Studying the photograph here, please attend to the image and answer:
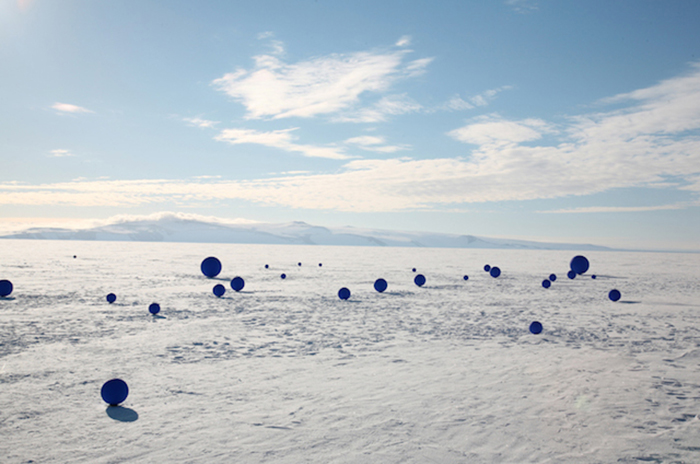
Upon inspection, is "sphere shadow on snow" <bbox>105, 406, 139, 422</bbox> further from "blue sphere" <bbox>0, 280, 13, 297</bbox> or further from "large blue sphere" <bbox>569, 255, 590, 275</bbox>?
"large blue sphere" <bbox>569, 255, 590, 275</bbox>

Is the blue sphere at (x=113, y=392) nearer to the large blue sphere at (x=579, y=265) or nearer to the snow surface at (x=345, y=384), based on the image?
the snow surface at (x=345, y=384)

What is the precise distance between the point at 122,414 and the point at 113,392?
0.45 m

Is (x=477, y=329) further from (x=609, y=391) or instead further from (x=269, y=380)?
(x=269, y=380)

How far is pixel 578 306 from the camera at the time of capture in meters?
20.5

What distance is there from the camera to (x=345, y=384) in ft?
29.6

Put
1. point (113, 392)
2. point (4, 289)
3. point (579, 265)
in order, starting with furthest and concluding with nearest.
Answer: point (579, 265) < point (4, 289) < point (113, 392)

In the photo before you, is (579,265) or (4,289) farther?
(579,265)

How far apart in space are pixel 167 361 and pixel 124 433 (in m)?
4.00

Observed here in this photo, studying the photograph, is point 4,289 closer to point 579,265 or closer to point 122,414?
point 122,414

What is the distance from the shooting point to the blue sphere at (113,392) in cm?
761

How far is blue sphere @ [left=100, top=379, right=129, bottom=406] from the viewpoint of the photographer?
7.61m

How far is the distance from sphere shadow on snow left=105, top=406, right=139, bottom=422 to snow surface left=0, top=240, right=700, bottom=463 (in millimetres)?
33

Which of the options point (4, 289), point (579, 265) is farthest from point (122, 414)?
point (579, 265)

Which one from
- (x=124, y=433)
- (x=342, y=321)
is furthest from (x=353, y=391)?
(x=342, y=321)
